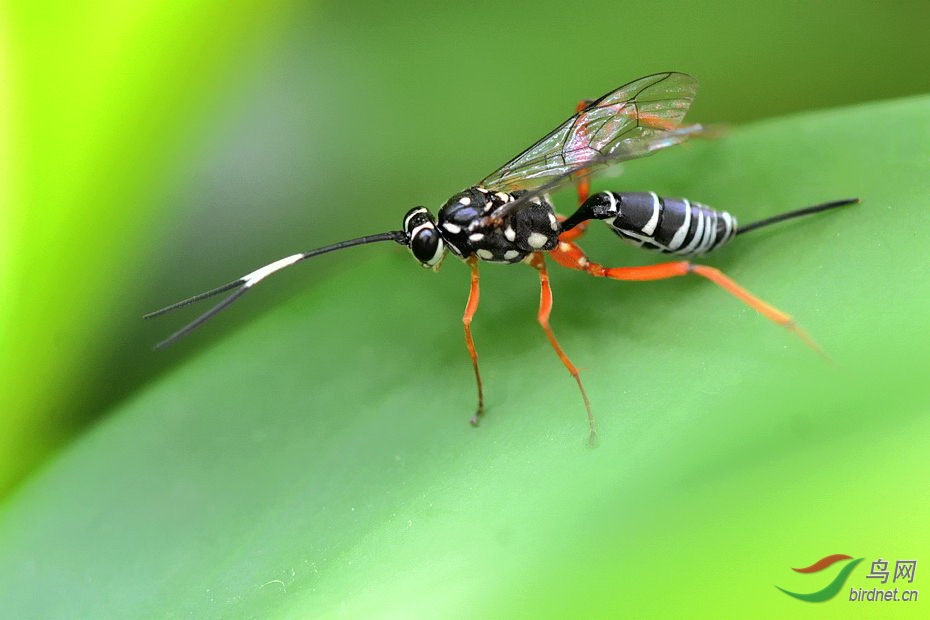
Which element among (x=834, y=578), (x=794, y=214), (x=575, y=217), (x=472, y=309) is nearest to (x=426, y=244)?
(x=472, y=309)

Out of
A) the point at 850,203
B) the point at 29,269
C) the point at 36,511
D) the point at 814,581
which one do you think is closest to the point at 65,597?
the point at 36,511

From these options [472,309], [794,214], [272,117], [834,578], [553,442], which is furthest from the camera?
[272,117]

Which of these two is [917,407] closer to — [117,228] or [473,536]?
[473,536]

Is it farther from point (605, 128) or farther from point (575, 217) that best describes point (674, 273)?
point (605, 128)

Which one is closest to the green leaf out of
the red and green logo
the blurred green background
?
the red and green logo

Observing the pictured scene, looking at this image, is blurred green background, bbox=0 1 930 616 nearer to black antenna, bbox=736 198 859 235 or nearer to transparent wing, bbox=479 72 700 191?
transparent wing, bbox=479 72 700 191
